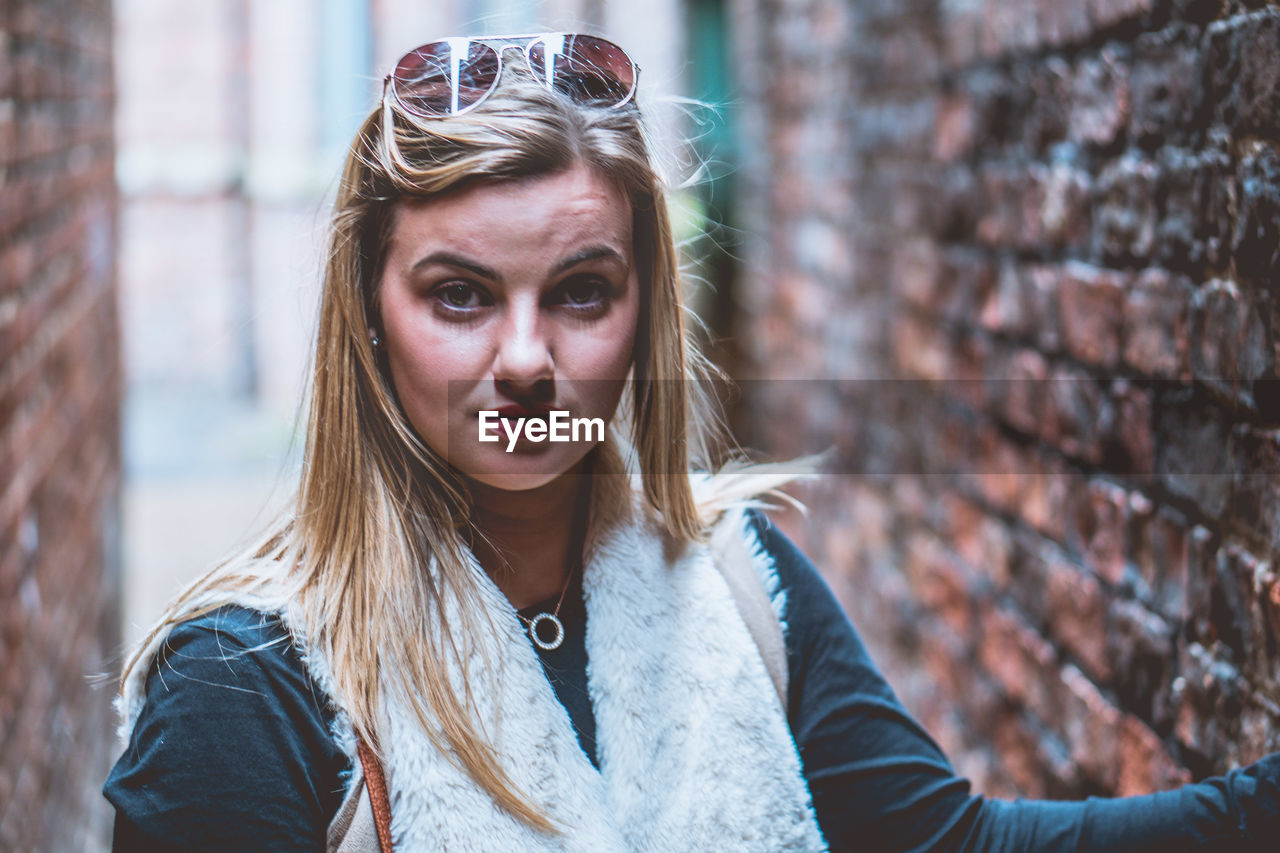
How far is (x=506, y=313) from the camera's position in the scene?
50.8 inches

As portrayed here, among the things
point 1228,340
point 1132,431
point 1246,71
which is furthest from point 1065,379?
point 1246,71

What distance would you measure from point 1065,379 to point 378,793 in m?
1.31

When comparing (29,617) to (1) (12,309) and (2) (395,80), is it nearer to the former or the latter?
(1) (12,309)

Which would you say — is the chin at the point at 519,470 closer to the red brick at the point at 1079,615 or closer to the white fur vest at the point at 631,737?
the white fur vest at the point at 631,737

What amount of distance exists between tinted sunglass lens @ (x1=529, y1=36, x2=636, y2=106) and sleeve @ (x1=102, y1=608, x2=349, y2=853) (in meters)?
0.64

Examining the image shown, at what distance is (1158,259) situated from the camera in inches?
69.1

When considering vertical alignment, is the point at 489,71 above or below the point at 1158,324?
above

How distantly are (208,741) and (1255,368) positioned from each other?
1.20 m

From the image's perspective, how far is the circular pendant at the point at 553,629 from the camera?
145 cm

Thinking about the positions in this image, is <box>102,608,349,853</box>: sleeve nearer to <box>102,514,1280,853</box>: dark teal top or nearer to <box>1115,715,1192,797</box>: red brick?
<box>102,514,1280,853</box>: dark teal top

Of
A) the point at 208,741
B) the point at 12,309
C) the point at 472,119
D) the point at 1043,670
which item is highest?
the point at 472,119

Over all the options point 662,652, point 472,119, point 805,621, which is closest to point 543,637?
point 662,652

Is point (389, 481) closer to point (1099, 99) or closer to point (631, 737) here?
point (631, 737)

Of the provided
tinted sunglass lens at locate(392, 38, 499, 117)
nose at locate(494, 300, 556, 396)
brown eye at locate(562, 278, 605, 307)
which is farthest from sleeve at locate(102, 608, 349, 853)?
tinted sunglass lens at locate(392, 38, 499, 117)
